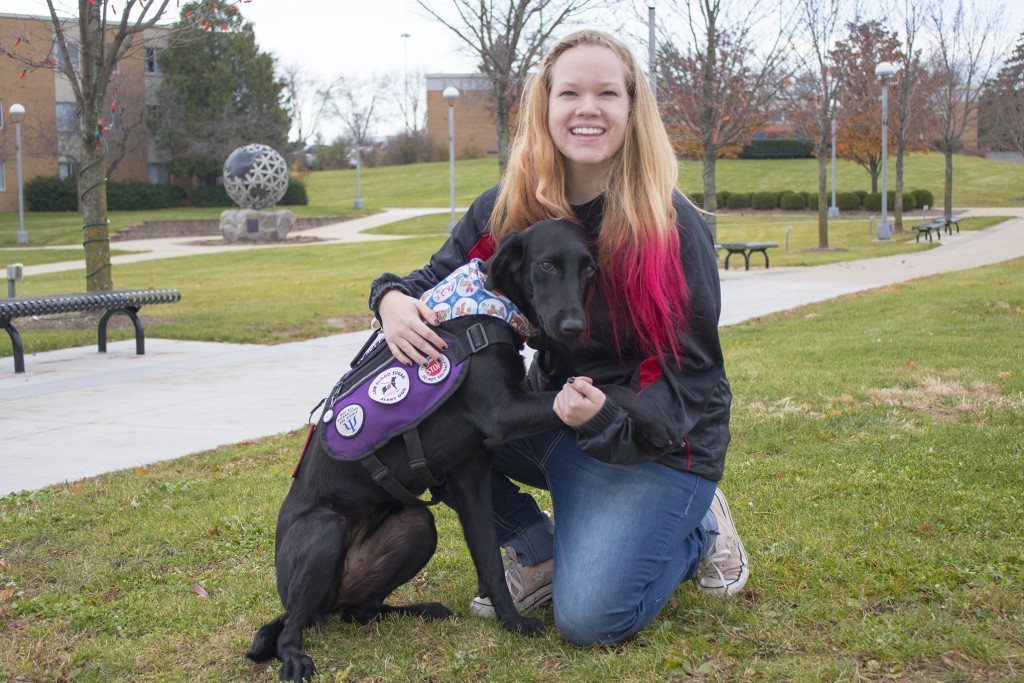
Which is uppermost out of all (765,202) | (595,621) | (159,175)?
(159,175)

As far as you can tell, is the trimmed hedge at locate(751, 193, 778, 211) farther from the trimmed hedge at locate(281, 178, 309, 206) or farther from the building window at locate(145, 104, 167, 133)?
the building window at locate(145, 104, 167, 133)

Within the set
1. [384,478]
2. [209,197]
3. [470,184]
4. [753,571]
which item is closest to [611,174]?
[384,478]

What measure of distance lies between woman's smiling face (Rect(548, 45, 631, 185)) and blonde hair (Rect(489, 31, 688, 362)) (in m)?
0.04

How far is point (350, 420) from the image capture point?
9.13 feet

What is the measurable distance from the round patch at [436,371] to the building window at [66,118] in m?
43.6

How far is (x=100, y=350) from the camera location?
31.2 ft

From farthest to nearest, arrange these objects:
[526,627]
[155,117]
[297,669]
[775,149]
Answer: [775,149] < [155,117] < [526,627] < [297,669]

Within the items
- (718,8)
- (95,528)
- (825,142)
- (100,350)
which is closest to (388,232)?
(825,142)

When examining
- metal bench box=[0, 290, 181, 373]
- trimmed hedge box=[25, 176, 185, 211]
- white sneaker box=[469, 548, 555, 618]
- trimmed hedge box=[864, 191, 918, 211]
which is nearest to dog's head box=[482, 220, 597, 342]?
white sneaker box=[469, 548, 555, 618]

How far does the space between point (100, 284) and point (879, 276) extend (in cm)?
1123

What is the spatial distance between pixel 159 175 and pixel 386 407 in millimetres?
48921

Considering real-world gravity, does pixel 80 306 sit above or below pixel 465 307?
below

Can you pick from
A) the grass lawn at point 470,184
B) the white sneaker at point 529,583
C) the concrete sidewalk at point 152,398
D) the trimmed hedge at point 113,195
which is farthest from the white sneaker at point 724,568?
the trimmed hedge at point 113,195

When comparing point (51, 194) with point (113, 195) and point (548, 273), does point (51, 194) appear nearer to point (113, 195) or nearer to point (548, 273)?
point (113, 195)
